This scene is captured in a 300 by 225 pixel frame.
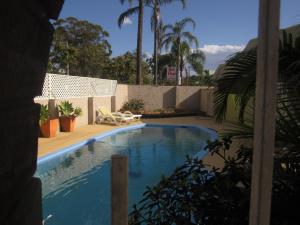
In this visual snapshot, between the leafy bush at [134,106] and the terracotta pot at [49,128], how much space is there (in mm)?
8040

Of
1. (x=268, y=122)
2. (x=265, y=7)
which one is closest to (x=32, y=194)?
(x=268, y=122)

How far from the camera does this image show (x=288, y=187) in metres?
2.09

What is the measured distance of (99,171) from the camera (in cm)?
755

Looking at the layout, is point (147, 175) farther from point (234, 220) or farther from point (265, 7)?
A: point (265, 7)

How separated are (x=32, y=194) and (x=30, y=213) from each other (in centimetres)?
5

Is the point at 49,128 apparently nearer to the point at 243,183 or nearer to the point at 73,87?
the point at 73,87

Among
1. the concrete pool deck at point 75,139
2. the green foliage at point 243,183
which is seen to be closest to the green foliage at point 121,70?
the concrete pool deck at point 75,139

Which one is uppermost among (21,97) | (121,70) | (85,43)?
(85,43)

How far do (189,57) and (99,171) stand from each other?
2155 centimetres

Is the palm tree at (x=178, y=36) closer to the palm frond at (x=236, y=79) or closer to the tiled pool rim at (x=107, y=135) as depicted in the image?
the tiled pool rim at (x=107, y=135)

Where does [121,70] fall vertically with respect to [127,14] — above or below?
below

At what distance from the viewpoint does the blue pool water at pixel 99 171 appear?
5277mm

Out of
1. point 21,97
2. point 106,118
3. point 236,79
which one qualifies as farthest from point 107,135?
point 21,97

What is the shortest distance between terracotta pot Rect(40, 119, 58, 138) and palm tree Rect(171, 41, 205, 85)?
16.8 m
